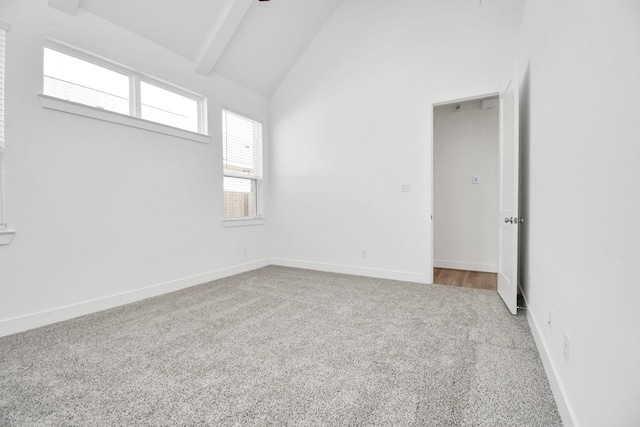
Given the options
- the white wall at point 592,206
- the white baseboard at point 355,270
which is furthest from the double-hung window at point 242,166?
the white wall at point 592,206

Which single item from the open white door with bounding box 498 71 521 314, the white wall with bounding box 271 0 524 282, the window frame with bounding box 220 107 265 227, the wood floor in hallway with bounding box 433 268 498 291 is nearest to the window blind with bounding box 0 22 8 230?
the window frame with bounding box 220 107 265 227

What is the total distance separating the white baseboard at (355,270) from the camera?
12.7ft

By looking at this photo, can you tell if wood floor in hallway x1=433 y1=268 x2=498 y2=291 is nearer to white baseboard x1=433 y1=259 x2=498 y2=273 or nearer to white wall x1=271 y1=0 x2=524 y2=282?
white baseboard x1=433 y1=259 x2=498 y2=273

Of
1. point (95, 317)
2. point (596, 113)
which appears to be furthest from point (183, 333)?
point (596, 113)

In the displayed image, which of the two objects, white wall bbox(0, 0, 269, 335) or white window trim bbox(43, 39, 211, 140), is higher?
white window trim bbox(43, 39, 211, 140)

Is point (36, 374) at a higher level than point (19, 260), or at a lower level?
lower

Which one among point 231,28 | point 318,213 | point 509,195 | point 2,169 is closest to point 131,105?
point 2,169

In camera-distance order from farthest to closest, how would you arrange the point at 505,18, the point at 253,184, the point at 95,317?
the point at 253,184
the point at 505,18
the point at 95,317

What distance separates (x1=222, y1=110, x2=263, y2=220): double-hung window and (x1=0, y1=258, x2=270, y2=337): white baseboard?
0.97 m

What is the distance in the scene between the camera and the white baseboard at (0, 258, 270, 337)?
2354mm

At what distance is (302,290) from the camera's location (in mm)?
3475

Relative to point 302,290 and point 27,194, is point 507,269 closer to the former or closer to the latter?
point 302,290

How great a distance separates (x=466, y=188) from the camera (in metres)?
4.62

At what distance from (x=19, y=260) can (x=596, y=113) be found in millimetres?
3677
